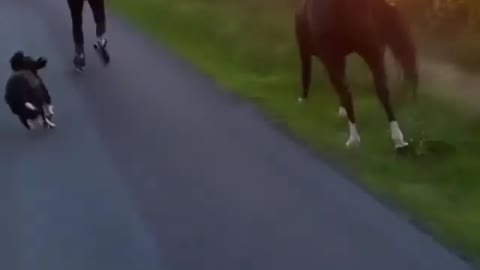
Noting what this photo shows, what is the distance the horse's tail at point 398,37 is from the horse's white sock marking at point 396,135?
2.23 feet

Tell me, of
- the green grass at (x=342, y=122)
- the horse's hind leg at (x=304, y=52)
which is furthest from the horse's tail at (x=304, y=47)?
the green grass at (x=342, y=122)

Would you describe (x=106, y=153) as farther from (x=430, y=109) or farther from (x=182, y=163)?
(x=430, y=109)

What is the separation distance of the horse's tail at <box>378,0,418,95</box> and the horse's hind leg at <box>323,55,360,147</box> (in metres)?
0.45

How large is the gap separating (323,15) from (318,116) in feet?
5.16

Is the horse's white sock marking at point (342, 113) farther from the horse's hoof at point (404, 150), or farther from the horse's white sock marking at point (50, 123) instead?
the horse's white sock marking at point (50, 123)

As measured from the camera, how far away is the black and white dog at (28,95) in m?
11.6

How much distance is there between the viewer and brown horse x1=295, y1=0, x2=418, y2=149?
1014 centimetres

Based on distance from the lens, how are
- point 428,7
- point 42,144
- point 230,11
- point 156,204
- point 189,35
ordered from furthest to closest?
point 230,11 < point 189,35 < point 428,7 < point 42,144 < point 156,204

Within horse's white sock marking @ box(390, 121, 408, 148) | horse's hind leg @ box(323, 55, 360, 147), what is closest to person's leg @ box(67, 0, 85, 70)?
horse's hind leg @ box(323, 55, 360, 147)

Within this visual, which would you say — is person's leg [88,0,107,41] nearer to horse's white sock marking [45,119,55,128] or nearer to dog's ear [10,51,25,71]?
dog's ear [10,51,25,71]

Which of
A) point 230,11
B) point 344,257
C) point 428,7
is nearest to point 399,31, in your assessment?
point 344,257

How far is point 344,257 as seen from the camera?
7.15 metres

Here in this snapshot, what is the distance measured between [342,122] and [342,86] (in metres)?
0.79

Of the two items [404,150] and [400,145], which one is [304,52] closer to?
[400,145]
